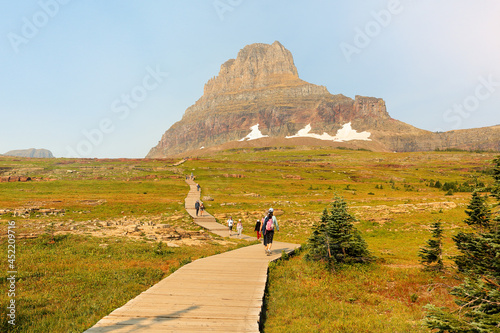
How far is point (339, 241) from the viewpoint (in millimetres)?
15008

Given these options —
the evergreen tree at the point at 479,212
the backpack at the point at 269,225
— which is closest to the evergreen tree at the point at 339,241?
the backpack at the point at 269,225

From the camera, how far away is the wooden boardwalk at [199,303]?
7.52m

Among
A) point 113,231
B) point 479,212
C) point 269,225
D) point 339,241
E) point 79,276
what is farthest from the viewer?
point 113,231

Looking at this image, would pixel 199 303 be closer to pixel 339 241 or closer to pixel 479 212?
pixel 339 241

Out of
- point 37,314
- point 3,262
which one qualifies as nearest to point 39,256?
point 3,262

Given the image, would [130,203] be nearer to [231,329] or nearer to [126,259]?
[126,259]

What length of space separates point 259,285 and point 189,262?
5.47 m

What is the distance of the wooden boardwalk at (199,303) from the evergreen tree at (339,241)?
3.52 metres

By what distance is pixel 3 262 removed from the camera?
13.4 meters

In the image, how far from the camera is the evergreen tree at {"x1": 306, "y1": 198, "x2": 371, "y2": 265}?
14.8 metres

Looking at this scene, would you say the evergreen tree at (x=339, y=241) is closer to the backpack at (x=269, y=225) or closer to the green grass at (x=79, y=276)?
the backpack at (x=269, y=225)

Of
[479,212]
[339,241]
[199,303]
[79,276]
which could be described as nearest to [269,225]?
[339,241]

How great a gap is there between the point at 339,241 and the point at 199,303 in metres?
8.97

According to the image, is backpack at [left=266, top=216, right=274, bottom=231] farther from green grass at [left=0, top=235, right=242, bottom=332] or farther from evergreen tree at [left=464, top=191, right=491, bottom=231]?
evergreen tree at [left=464, top=191, right=491, bottom=231]
